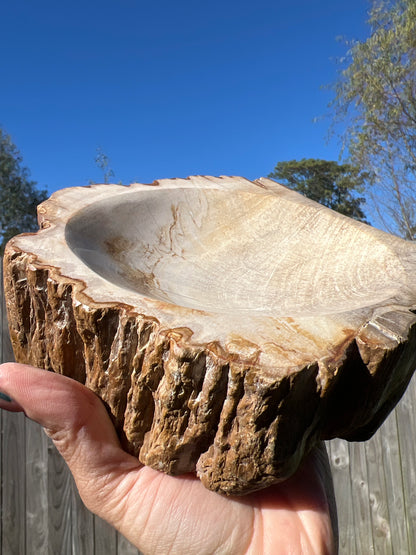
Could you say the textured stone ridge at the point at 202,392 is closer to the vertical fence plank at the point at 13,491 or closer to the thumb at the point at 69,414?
the thumb at the point at 69,414

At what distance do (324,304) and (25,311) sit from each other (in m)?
0.52

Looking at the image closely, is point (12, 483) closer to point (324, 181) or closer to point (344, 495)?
point (344, 495)

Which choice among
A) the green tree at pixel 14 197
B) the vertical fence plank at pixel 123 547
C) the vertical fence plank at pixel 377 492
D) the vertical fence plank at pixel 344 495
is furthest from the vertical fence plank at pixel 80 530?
the green tree at pixel 14 197

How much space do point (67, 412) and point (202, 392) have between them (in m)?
0.28

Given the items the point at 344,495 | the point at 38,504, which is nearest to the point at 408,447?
the point at 344,495

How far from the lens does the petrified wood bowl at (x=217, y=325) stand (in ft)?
2.02

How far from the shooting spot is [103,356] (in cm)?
75

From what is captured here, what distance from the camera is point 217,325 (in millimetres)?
649

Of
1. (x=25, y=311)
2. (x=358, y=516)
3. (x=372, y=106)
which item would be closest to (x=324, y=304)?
(x=25, y=311)

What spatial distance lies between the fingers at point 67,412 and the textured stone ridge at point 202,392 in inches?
1.0

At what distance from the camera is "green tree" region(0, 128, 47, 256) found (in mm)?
8180

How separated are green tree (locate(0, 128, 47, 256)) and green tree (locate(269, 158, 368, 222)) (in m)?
4.86

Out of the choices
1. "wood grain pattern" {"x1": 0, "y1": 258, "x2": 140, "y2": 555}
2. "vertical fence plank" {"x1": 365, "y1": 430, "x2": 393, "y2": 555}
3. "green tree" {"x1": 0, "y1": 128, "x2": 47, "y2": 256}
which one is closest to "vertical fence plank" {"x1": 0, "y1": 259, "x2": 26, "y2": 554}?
"wood grain pattern" {"x1": 0, "y1": 258, "x2": 140, "y2": 555}

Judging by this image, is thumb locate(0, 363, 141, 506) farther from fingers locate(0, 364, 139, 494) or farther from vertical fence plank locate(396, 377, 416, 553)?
vertical fence plank locate(396, 377, 416, 553)
